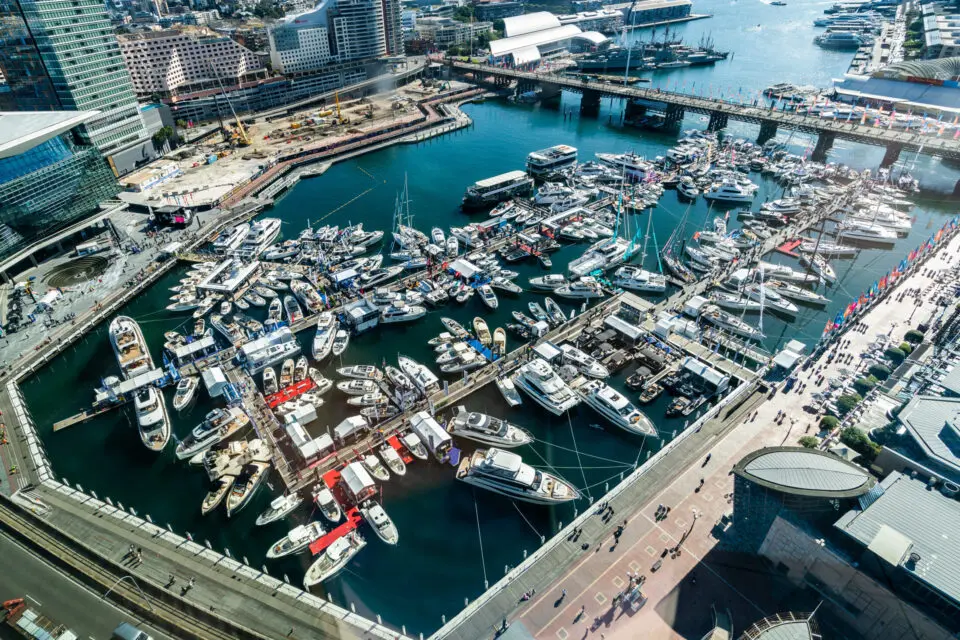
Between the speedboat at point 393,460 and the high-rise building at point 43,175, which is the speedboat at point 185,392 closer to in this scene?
the speedboat at point 393,460

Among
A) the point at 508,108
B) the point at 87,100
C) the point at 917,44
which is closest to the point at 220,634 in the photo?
the point at 87,100

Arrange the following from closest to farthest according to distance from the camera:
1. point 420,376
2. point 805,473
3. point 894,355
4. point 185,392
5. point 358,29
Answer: point 805,473
point 185,392
point 894,355
point 420,376
point 358,29

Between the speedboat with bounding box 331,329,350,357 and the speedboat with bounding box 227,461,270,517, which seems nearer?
the speedboat with bounding box 227,461,270,517

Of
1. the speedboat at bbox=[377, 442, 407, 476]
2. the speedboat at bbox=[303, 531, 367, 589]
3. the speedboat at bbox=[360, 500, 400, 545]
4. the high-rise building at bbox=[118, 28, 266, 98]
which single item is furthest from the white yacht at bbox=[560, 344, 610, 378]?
the high-rise building at bbox=[118, 28, 266, 98]

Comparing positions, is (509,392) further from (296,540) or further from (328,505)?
(296,540)

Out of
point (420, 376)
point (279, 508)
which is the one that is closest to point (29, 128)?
point (420, 376)

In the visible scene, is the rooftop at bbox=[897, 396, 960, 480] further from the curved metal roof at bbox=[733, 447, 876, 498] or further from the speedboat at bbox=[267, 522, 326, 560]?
the speedboat at bbox=[267, 522, 326, 560]
